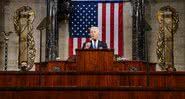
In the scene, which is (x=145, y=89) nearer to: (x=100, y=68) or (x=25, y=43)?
(x=100, y=68)

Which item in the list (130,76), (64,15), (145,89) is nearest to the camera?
(145,89)

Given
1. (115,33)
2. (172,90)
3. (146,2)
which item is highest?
(146,2)

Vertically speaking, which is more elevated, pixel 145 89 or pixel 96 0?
pixel 96 0

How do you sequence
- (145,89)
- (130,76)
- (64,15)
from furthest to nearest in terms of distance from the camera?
(64,15), (130,76), (145,89)

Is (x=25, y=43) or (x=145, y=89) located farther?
(x=25, y=43)

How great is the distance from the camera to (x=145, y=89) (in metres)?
7.76

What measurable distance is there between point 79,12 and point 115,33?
4.02 feet

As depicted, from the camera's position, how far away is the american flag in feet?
49.5

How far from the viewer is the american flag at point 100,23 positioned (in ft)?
49.5

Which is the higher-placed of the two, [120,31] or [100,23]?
[100,23]

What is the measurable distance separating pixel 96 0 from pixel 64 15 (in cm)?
104

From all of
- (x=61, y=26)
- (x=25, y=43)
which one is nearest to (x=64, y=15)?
(x=61, y=26)

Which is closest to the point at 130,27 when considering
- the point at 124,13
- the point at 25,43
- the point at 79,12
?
the point at 124,13

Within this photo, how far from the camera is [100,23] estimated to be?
49.6ft
